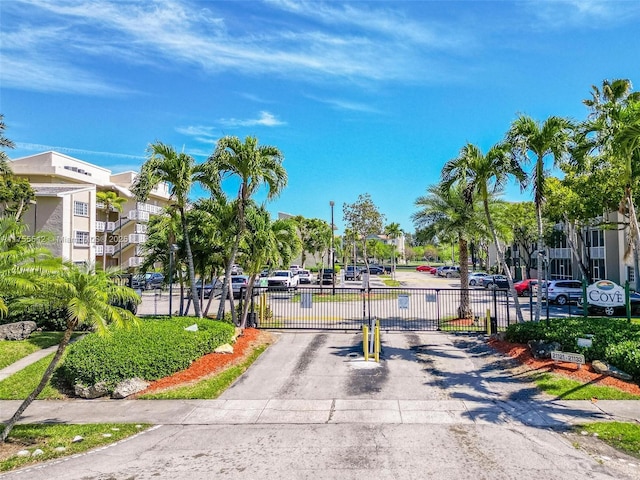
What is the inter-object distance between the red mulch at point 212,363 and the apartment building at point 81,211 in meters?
21.1

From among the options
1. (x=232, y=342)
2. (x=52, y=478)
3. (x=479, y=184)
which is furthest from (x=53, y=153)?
(x=52, y=478)

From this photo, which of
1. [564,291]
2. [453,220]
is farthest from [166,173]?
[564,291]

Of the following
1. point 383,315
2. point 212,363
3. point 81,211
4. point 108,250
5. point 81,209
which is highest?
point 81,209

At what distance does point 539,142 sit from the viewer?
15320 millimetres

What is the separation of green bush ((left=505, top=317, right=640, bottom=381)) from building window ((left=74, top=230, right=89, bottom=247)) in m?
37.3

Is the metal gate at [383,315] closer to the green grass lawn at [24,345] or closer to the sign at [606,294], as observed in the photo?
the sign at [606,294]

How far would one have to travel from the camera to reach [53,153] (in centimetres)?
4741

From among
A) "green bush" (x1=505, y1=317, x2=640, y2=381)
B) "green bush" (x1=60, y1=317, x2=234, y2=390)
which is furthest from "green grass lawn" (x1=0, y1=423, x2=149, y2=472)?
"green bush" (x1=505, y1=317, x2=640, y2=381)

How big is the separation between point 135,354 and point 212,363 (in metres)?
2.30

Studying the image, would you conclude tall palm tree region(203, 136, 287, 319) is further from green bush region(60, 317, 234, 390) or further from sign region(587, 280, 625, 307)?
sign region(587, 280, 625, 307)

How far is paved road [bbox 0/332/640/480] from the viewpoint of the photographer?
22.5 feet

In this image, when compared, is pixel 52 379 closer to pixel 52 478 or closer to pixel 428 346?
pixel 52 478

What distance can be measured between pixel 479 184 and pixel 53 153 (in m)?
45.2

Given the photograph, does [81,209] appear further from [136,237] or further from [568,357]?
[568,357]
